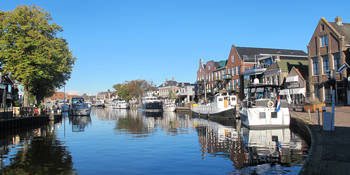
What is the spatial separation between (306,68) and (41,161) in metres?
49.7

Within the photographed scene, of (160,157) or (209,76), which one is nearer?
(160,157)

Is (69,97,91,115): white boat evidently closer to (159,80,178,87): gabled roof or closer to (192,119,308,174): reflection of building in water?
(192,119,308,174): reflection of building in water

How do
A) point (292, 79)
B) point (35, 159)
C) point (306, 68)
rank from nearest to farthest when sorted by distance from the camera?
point (35, 159), point (292, 79), point (306, 68)

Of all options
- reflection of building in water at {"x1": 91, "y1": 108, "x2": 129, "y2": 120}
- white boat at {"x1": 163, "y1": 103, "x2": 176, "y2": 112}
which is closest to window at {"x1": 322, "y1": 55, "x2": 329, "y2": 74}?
reflection of building in water at {"x1": 91, "y1": 108, "x2": 129, "y2": 120}

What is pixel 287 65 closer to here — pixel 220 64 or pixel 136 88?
pixel 220 64

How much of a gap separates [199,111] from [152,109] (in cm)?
3354

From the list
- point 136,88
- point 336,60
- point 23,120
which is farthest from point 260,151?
point 136,88

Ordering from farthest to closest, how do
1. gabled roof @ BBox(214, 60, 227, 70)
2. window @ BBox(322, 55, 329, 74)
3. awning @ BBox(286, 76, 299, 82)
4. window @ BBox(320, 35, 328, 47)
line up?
gabled roof @ BBox(214, 60, 227, 70), awning @ BBox(286, 76, 299, 82), window @ BBox(320, 35, 328, 47), window @ BBox(322, 55, 329, 74)

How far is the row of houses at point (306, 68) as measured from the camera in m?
41.0

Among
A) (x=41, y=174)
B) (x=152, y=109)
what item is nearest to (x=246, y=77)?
(x=152, y=109)

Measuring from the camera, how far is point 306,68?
2135 inches

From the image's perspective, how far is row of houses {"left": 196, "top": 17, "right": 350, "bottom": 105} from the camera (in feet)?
135

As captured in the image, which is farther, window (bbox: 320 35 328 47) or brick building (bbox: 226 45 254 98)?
brick building (bbox: 226 45 254 98)

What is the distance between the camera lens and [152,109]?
8800 cm
